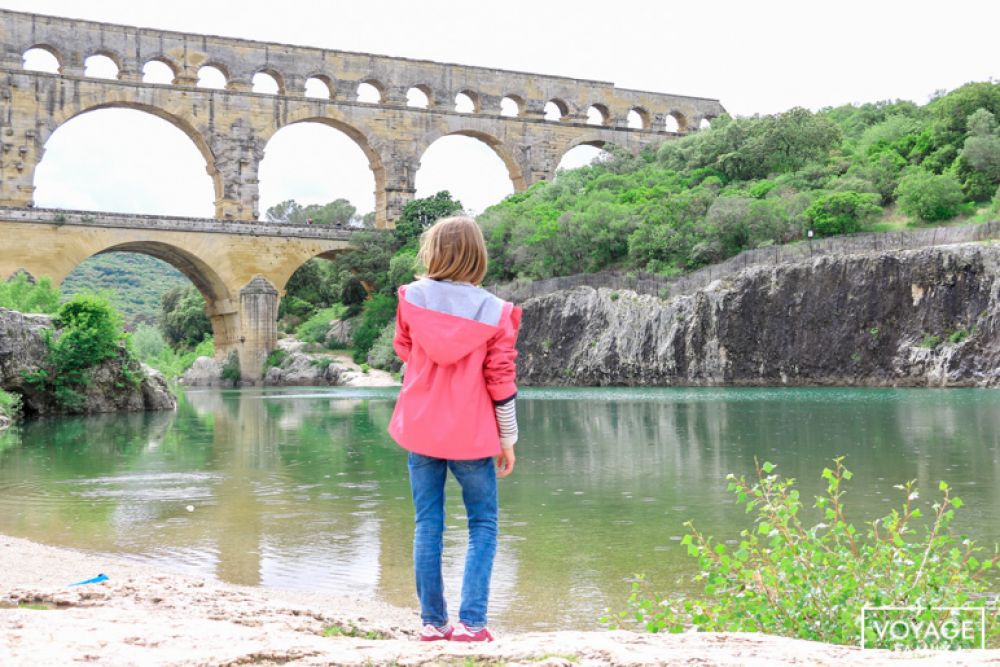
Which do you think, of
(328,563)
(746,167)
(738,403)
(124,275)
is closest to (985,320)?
(738,403)

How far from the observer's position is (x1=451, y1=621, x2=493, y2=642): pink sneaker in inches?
→ 157

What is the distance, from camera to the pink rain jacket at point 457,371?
4.16 m

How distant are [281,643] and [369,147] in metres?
47.3

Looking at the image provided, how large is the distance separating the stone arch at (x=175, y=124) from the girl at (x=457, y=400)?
42775 mm

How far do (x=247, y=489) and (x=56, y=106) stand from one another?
37.3 meters

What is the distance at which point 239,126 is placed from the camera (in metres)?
46.5

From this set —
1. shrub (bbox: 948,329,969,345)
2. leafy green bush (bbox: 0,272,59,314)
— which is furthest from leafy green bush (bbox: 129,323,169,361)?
shrub (bbox: 948,329,969,345)

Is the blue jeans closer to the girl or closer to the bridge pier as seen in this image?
the girl

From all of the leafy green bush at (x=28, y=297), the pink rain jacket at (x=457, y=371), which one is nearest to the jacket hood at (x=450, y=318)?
the pink rain jacket at (x=457, y=371)

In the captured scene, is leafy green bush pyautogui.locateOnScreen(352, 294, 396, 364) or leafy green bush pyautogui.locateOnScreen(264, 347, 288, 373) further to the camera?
leafy green bush pyautogui.locateOnScreen(352, 294, 396, 364)

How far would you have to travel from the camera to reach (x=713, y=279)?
119 ft

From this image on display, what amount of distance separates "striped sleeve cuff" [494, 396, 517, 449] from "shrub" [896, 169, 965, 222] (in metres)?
33.5

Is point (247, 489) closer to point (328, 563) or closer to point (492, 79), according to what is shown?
point (328, 563)

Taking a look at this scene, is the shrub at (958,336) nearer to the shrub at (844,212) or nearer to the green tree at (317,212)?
the shrub at (844,212)
